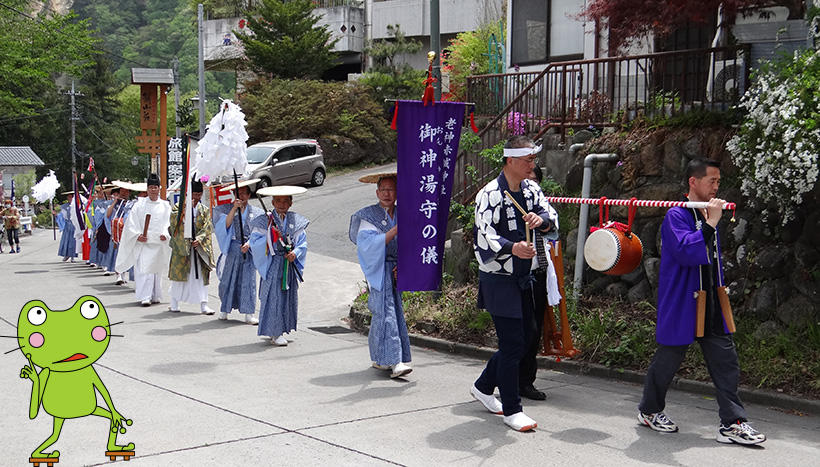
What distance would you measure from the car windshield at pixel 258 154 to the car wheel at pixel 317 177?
208 cm

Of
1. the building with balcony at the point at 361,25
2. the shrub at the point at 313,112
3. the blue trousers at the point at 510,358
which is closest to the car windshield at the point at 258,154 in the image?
the shrub at the point at 313,112

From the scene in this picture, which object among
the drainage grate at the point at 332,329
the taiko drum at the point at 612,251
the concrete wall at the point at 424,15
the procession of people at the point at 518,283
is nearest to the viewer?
the procession of people at the point at 518,283

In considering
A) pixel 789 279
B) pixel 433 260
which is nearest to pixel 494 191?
pixel 433 260

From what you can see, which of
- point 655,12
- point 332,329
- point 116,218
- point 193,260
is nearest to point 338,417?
point 332,329

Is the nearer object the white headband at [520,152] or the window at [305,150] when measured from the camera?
the white headband at [520,152]

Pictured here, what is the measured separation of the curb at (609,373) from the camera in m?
6.99

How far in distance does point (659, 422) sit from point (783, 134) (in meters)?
2.68

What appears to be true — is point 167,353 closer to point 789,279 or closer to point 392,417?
point 392,417

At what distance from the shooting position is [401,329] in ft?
26.7

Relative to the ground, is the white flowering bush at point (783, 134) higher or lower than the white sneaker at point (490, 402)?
higher

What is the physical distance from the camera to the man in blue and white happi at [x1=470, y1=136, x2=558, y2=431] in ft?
20.2

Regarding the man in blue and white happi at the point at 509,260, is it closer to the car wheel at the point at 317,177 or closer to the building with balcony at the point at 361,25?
the car wheel at the point at 317,177

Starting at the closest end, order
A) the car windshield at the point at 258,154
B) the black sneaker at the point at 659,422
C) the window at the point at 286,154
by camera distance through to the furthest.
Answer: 1. the black sneaker at the point at 659,422
2. the car windshield at the point at 258,154
3. the window at the point at 286,154

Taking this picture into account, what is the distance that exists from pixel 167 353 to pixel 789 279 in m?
6.32
